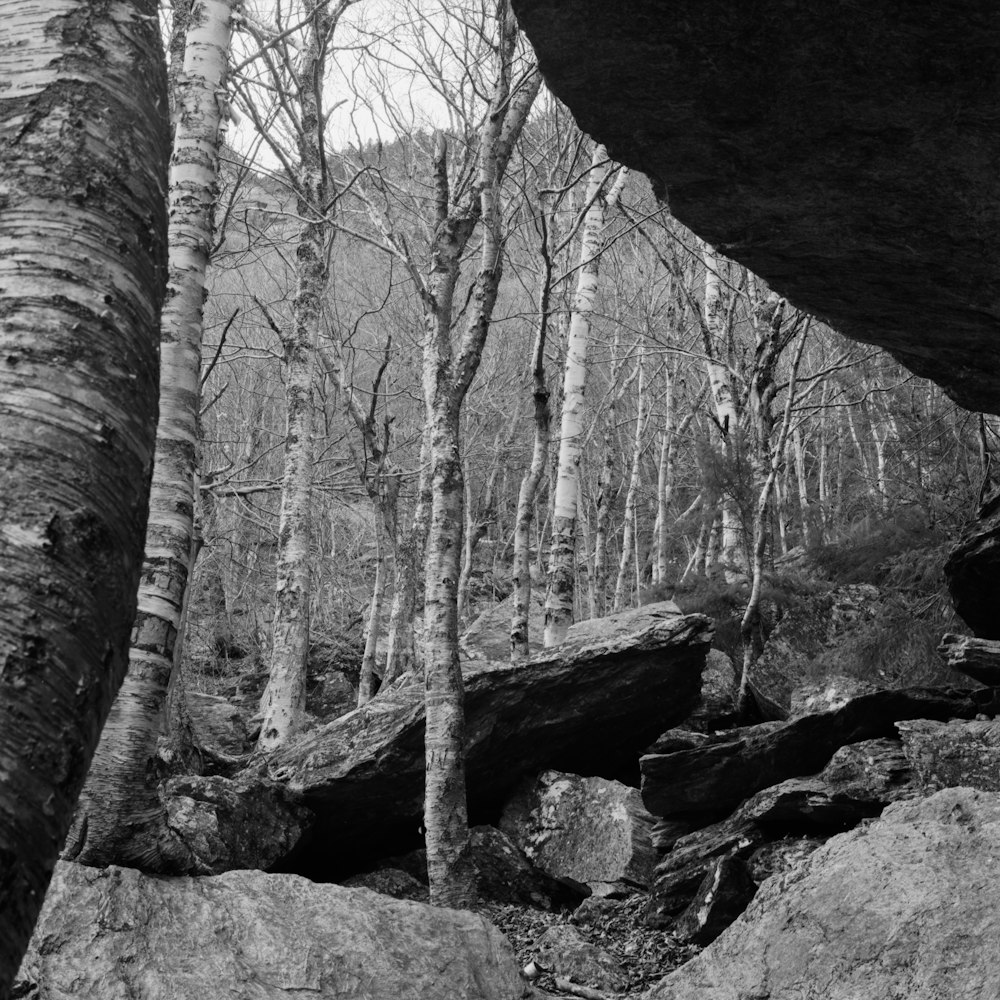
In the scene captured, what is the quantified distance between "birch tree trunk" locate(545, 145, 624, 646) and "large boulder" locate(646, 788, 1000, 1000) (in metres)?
4.75

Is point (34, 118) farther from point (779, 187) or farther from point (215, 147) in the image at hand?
point (215, 147)

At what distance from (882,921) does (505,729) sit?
10.7 feet

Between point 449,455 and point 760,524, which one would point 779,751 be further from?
point 760,524

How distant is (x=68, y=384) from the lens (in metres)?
1.21

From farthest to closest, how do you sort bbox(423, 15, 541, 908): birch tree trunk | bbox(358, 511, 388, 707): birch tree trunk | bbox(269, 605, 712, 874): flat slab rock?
bbox(358, 511, 388, 707): birch tree trunk, bbox(269, 605, 712, 874): flat slab rock, bbox(423, 15, 541, 908): birch tree trunk

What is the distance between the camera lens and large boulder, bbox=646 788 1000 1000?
10.7 ft

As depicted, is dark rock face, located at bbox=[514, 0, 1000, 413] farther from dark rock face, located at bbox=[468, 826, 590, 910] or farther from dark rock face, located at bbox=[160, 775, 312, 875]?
dark rock face, located at bbox=[468, 826, 590, 910]

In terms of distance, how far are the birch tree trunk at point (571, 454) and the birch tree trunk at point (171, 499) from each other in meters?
3.69

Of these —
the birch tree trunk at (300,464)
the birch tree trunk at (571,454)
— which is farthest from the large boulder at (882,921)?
the birch tree trunk at (300,464)

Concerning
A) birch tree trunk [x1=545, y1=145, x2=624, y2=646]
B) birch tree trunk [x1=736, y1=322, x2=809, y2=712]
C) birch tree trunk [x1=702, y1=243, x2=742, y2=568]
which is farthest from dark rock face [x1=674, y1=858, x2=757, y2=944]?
birch tree trunk [x1=702, y1=243, x2=742, y2=568]

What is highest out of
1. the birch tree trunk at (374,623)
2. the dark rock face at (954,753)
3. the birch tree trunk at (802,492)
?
Result: the birch tree trunk at (802,492)

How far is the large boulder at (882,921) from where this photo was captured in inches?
128

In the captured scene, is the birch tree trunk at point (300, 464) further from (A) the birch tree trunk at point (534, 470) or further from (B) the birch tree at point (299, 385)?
(A) the birch tree trunk at point (534, 470)

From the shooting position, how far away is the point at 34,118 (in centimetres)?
133
